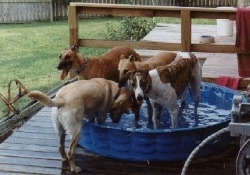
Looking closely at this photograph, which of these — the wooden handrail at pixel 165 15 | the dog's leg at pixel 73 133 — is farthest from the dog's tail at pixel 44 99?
the wooden handrail at pixel 165 15

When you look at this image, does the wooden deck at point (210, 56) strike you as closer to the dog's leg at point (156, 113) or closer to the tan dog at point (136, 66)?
the tan dog at point (136, 66)

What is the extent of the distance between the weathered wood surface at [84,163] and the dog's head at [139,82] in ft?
2.03

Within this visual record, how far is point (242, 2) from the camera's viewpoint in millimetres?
14844

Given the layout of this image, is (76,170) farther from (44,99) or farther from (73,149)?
(44,99)

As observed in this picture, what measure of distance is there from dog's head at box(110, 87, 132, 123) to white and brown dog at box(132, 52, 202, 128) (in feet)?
0.61

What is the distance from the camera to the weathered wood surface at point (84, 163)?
4.81m

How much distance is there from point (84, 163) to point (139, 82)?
2.88ft

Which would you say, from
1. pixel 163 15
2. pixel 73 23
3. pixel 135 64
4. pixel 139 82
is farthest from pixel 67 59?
pixel 163 15

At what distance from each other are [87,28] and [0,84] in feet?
19.3

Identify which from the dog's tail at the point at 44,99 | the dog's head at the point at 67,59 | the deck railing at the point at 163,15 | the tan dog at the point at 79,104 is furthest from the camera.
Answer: the deck railing at the point at 163,15

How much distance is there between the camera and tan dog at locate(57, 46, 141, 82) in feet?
19.1

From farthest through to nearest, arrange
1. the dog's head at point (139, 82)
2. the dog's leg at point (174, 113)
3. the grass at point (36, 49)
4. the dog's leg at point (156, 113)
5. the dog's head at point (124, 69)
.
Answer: the grass at point (36, 49) → the dog's leg at point (156, 113) → the dog's leg at point (174, 113) → the dog's head at point (124, 69) → the dog's head at point (139, 82)

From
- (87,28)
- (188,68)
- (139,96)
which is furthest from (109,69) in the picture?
(87,28)

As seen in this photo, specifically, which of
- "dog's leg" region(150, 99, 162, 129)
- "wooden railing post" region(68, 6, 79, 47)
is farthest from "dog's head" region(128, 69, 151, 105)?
"wooden railing post" region(68, 6, 79, 47)
